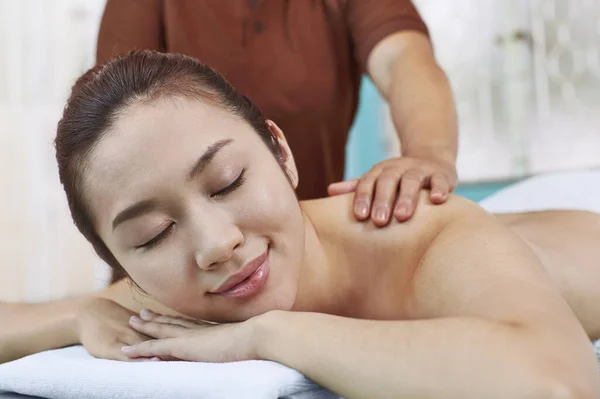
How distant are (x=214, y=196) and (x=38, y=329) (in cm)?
59

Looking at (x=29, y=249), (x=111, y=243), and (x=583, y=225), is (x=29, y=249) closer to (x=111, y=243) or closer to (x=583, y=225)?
(x=111, y=243)

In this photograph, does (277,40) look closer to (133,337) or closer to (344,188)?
(344,188)

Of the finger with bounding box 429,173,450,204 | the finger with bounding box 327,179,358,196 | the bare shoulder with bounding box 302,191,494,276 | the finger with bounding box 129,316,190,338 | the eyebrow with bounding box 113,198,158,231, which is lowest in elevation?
the finger with bounding box 129,316,190,338

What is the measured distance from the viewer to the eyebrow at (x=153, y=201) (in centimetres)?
101

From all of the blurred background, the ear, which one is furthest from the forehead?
the blurred background

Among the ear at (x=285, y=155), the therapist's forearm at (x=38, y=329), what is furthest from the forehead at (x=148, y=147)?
the therapist's forearm at (x=38, y=329)

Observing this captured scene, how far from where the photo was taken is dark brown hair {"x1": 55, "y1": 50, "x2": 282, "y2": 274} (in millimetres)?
1071

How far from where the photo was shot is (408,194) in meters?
1.17

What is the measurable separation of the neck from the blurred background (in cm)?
204

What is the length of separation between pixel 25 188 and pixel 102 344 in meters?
2.44

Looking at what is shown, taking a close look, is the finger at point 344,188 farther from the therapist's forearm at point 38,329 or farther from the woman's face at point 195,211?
the therapist's forearm at point 38,329

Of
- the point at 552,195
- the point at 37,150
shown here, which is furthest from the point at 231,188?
the point at 37,150

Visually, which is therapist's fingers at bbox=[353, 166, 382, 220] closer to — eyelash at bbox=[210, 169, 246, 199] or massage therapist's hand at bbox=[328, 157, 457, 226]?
massage therapist's hand at bbox=[328, 157, 457, 226]

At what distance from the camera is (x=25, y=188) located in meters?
3.36
